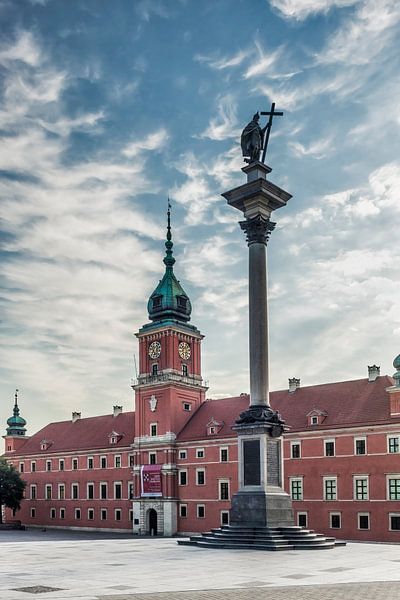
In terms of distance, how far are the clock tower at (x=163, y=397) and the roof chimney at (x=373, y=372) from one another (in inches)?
823

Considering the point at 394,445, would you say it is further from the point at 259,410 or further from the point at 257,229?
the point at 257,229

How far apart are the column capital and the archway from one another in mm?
42754

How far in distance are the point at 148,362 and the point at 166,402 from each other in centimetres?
561

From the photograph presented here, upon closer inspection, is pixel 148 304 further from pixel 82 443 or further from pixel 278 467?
pixel 278 467

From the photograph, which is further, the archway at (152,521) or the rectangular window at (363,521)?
the archway at (152,521)

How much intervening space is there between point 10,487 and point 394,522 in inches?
1849

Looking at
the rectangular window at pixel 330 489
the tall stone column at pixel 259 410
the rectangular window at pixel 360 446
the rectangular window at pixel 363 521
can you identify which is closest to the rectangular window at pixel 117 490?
the rectangular window at pixel 330 489

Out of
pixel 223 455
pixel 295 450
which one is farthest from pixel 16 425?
pixel 295 450

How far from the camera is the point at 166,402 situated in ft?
241

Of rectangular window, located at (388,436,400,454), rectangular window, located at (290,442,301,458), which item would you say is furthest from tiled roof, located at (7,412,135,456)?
rectangular window, located at (388,436,400,454)

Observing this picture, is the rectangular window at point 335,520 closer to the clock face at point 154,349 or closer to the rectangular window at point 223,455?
the rectangular window at point 223,455

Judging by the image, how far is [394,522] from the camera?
175 ft

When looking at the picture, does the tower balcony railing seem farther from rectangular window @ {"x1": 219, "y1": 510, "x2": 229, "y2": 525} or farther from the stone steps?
the stone steps

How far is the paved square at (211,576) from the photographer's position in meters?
16.4
